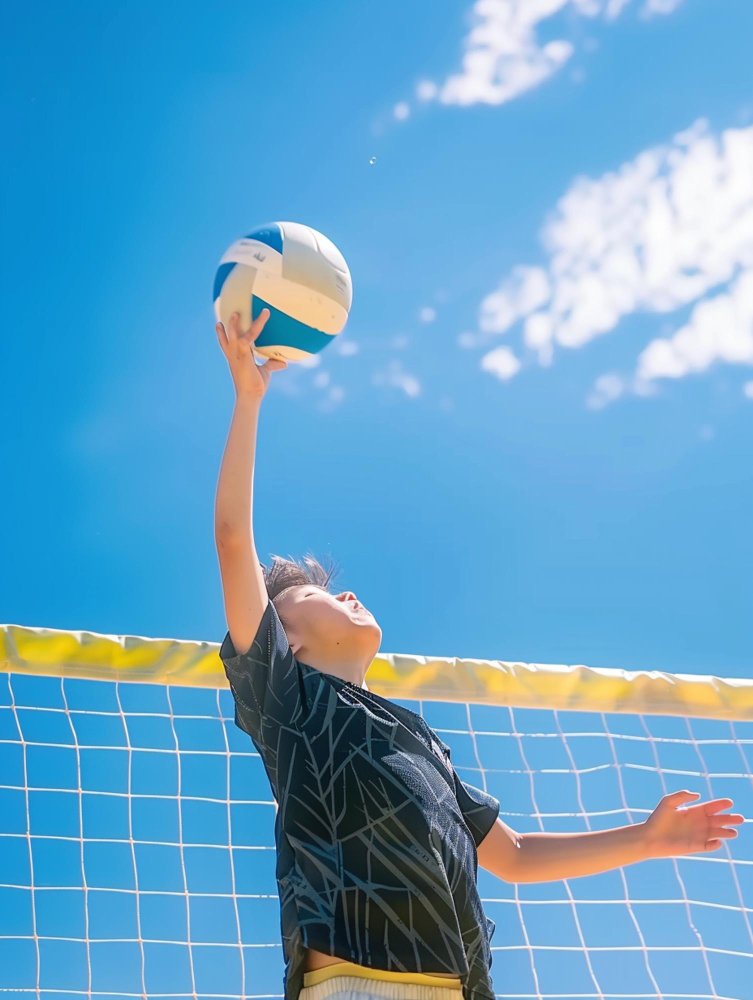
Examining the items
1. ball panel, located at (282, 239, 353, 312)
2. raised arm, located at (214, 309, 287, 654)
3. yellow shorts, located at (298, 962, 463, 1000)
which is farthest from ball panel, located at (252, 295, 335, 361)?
yellow shorts, located at (298, 962, 463, 1000)

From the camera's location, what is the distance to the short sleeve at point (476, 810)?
2.85 m

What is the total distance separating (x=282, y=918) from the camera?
8.02 feet

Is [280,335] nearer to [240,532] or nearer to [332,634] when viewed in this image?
[240,532]

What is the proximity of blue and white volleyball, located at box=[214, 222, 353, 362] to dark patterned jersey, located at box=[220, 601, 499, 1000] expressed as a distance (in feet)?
2.41

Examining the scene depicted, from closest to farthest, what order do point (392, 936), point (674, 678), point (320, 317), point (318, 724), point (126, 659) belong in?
point (392, 936)
point (318, 724)
point (320, 317)
point (126, 659)
point (674, 678)

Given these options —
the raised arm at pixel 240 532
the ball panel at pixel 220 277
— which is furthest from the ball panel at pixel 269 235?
the raised arm at pixel 240 532

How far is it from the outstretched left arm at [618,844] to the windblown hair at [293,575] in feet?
2.74

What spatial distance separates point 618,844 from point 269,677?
1074mm

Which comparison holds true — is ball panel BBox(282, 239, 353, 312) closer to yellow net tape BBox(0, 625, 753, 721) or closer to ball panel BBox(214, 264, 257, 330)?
ball panel BBox(214, 264, 257, 330)

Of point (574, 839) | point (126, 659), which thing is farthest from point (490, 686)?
point (126, 659)

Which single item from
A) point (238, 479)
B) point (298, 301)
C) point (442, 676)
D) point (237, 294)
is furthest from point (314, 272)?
point (442, 676)

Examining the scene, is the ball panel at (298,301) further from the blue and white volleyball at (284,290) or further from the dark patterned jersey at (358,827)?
the dark patterned jersey at (358,827)

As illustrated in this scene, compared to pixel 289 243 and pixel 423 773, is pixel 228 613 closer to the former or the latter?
pixel 423 773

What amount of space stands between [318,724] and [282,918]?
0.41 meters
